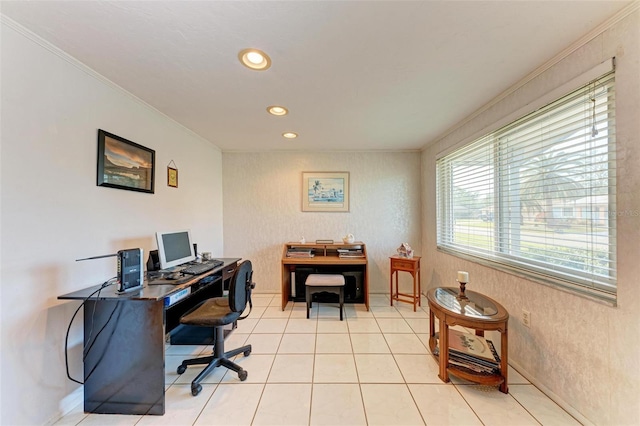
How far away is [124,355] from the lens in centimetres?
149

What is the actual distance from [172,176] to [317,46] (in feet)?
6.74

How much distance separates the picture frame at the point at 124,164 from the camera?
1691 millimetres

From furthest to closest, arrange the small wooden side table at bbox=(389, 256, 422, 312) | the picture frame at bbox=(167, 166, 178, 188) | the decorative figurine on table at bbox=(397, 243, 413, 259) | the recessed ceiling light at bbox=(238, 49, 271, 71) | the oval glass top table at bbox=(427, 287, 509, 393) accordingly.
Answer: the decorative figurine on table at bbox=(397, 243, 413, 259) → the small wooden side table at bbox=(389, 256, 422, 312) → the picture frame at bbox=(167, 166, 178, 188) → the oval glass top table at bbox=(427, 287, 509, 393) → the recessed ceiling light at bbox=(238, 49, 271, 71)

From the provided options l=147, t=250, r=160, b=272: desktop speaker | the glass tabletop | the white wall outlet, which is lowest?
the white wall outlet

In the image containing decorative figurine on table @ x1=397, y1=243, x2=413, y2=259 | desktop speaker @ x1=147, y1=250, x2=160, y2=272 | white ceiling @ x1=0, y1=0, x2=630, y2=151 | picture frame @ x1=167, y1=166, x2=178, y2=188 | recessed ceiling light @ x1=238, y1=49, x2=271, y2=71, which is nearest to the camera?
white ceiling @ x1=0, y1=0, x2=630, y2=151

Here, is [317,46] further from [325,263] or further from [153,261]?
[325,263]

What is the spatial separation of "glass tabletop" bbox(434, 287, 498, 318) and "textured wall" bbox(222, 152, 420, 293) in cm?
161

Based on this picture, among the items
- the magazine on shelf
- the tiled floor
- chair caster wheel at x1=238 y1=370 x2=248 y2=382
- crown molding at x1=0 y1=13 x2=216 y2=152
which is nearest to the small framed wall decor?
crown molding at x1=0 y1=13 x2=216 y2=152

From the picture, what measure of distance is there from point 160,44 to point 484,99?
2489mm

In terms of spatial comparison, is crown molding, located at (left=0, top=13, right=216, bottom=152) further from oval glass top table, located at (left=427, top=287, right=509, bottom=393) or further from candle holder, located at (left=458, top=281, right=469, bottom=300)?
candle holder, located at (left=458, top=281, right=469, bottom=300)

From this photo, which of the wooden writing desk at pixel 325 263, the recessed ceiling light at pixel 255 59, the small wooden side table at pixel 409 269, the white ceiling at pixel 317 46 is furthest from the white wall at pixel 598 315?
the recessed ceiling light at pixel 255 59

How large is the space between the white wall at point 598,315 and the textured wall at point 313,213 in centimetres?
178

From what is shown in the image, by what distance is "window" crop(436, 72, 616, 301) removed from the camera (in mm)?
1280

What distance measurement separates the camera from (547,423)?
138 centimetres
